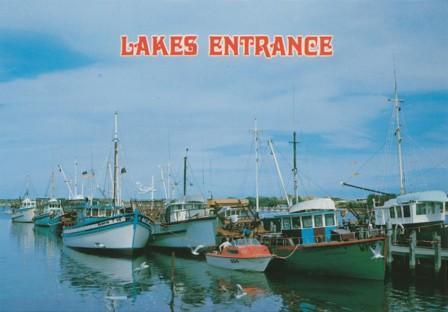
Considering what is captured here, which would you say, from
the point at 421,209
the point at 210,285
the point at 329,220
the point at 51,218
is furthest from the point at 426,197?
the point at 51,218

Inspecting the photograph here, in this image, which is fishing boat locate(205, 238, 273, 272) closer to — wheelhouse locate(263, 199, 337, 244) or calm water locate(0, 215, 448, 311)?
calm water locate(0, 215, 448, 311)

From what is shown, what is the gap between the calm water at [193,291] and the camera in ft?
86.5

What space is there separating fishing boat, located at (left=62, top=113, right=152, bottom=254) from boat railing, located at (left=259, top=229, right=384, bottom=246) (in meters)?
16.2

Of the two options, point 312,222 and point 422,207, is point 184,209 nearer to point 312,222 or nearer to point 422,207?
point 312,222

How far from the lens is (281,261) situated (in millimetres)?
36156

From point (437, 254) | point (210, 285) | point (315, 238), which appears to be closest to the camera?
point (437, 254)

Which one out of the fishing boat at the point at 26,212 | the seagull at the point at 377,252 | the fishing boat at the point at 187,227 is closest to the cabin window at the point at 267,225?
the fishing boat at the point at 187,227

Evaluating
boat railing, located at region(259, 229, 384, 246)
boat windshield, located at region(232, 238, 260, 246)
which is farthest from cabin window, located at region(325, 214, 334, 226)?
boat windshield, located at region(232, 238, 260, 246)

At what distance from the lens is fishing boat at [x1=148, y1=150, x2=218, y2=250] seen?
46.9 meters

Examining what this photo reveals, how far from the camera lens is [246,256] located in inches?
1405

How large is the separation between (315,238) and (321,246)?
2318 millimetres

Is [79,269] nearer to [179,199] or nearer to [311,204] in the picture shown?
[179,199]

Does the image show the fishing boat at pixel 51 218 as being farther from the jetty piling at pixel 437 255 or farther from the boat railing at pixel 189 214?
the jetty piling at pixel 437 255

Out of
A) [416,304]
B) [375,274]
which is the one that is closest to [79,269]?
[375,274]
